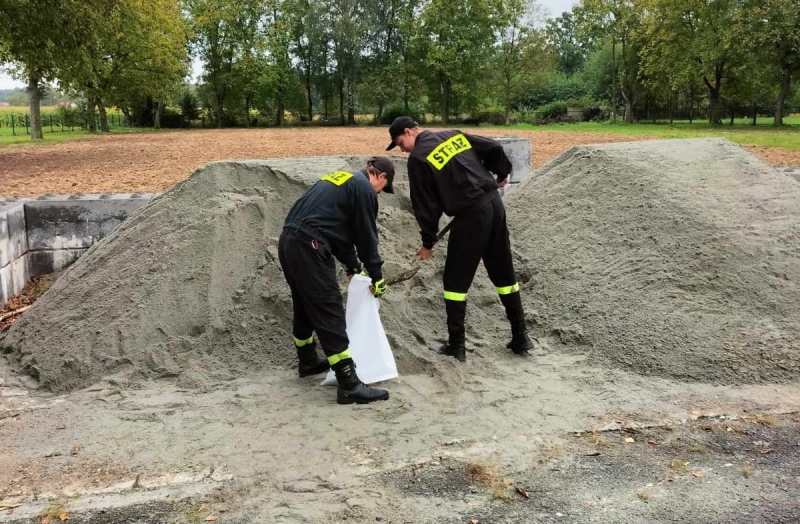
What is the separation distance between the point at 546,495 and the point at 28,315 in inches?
163

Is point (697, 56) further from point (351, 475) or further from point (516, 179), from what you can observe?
point (351, 475)

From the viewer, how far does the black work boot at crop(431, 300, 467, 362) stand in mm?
4391

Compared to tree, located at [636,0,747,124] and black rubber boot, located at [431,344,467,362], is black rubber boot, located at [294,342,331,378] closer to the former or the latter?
black rubber boot, located at [431,344,467,362]

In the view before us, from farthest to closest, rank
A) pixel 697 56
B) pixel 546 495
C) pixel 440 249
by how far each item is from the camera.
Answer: pixel 697 56
pixel 440 249
pixel 546 495

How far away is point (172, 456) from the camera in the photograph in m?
3.32

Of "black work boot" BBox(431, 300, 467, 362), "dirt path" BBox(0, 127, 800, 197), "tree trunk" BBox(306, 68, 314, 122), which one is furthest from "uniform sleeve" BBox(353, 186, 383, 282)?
"tree trunk" BBox(306, 68, 314, 122)

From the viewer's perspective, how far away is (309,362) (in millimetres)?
4285

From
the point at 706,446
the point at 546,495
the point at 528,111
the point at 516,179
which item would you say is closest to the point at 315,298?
the point at 546,495

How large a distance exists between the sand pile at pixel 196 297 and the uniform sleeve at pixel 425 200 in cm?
73

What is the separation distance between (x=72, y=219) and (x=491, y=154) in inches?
177

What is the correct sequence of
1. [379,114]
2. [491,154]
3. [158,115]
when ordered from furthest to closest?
[379,114] → [158,115] → [491,154]

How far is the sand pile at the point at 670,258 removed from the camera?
170 inches

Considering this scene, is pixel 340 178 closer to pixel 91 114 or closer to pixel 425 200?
pixel 425 200

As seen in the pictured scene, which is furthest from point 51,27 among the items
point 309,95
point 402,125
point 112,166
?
point 309,95
